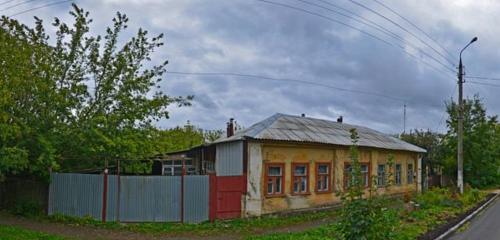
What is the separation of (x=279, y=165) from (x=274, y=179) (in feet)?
2.05

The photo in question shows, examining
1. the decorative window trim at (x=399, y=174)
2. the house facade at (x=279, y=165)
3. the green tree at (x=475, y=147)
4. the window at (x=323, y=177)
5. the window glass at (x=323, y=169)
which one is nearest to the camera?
the house facade at (x=279, y=165)

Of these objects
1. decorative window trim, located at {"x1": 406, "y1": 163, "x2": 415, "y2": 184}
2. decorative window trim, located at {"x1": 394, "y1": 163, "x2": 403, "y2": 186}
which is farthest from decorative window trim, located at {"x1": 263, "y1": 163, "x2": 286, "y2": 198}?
decorative window trim, located at {"x1": 406, "y1": 163, "x2": 415, "y2": 184}

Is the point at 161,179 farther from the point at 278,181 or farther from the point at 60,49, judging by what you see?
the point at 60,49

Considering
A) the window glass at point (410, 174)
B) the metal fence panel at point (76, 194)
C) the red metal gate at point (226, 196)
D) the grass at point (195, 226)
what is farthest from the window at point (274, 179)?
the window glass at point (410, 174)

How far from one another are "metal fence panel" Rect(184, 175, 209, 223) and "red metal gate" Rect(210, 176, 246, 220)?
0.76 ft

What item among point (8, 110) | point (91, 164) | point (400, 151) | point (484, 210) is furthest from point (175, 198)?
point (400, 151)

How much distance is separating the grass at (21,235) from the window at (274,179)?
8.64 meters

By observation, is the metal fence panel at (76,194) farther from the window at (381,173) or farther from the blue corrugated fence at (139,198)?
the window at (381,173)

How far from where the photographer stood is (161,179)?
60.3 ft

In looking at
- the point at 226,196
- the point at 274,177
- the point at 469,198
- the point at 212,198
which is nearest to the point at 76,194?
the point at 212,198

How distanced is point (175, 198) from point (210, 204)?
1.32 meters

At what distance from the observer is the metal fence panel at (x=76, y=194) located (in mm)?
18250

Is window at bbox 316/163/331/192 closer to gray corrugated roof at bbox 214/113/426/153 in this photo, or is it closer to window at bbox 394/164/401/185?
gray corrugated roof at bbox 214/113/426/153

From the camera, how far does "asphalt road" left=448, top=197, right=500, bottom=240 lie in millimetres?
15383
